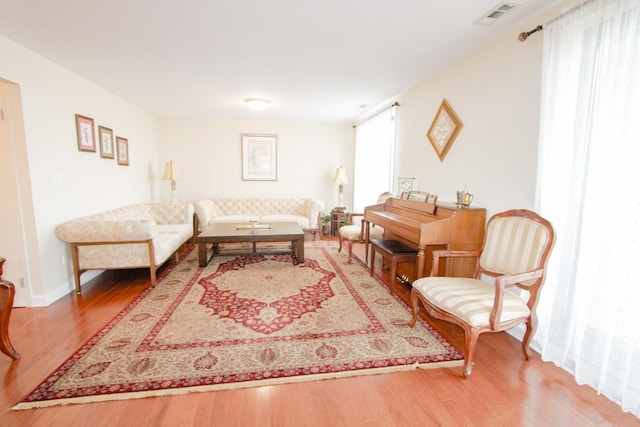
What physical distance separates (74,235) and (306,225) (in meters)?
3.43

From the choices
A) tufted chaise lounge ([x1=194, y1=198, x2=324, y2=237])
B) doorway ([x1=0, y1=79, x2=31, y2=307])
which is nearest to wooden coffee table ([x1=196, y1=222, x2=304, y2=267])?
tufted chaise lounge ([x1=194, y1=198, x2=324, y2=237])

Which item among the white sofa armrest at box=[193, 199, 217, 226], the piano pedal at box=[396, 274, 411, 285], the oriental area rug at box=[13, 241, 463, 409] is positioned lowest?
the oriental area rug at box=[13, 241, 463, 409]

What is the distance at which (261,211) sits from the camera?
19.7 ft

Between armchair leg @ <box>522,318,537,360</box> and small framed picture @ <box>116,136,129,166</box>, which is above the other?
small framed picture @ <box>116,136,129,166</box>

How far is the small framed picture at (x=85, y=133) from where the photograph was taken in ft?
11.0

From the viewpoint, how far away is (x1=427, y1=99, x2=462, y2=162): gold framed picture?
3072 millimetres

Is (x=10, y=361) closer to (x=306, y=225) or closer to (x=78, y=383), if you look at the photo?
(x=78, y=383)

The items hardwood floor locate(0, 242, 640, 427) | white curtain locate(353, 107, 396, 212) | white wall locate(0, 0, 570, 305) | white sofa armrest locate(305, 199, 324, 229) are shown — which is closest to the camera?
hardwood floor locate(0, 242, 640, 427)

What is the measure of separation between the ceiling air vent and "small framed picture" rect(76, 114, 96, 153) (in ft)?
13.6

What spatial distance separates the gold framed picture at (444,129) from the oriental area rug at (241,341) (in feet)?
5.58

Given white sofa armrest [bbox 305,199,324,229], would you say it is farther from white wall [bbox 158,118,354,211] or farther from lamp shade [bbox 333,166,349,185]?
white wall [bbox 158,118,354,211]

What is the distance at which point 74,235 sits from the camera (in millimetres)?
2934

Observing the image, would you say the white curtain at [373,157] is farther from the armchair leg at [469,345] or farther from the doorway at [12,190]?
the doorway at [12,190]

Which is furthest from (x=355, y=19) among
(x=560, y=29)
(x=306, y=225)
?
(x=306, y=225)
